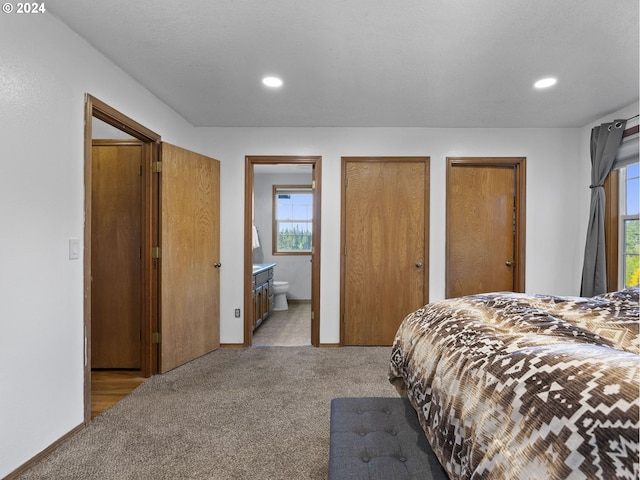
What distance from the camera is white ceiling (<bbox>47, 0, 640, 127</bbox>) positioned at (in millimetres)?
1709

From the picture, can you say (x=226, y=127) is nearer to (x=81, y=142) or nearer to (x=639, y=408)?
(x=81, y=142)

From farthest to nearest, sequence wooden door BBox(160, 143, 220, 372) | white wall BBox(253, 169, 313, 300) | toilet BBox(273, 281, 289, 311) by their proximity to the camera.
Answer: white wall BBox(253, 169, 313, 300) < toilet BBox(273, 281, 289, 311) < wooden door BBox(160, 143, 220, 372)

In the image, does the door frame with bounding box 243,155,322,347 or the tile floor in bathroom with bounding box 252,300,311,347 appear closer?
the door frame with bounding box 243,155,322,347

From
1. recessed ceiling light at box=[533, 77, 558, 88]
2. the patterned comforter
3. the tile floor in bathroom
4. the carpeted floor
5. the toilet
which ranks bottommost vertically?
the tile floor in bathroom

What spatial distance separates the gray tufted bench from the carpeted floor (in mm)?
473

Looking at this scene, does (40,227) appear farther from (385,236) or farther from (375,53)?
(385,236)

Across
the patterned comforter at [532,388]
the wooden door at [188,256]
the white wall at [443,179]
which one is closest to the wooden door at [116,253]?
the wooden door at [188,256]

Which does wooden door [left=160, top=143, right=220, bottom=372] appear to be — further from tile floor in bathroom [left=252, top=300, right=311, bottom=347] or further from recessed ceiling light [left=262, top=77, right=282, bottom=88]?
recessed ceiling light [left=262, top=77, right=282, bottom=88]

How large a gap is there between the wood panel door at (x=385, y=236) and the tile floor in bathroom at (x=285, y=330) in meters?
0.68

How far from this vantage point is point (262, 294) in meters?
4.45

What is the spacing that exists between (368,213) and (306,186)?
272 centimetres

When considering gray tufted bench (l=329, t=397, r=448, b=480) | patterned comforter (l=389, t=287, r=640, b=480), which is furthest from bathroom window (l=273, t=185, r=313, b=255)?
patterned comforter (l=389, t=287, r=640, b=480)

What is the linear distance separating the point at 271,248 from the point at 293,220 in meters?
0.68

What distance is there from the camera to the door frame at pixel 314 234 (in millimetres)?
3541
